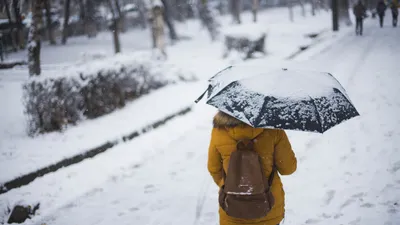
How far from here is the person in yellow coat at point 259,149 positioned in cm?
228

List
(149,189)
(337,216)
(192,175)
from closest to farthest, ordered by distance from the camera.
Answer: (337,216) < (149,189) < (192,175)

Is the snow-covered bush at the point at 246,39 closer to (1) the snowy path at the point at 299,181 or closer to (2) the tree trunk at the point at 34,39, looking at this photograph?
A: (1) the snowy path at the point at 299,181

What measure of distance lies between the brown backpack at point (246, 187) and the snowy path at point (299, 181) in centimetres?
207

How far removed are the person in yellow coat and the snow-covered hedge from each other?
18.8ft

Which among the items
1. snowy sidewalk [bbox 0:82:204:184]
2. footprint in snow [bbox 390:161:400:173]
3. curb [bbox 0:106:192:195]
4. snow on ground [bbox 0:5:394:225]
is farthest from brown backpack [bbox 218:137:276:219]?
snowy sidewalk [bbox 0:82:204:184]

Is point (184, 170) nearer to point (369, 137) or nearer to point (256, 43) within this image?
point (369, 137)

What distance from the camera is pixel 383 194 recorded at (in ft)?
14.3

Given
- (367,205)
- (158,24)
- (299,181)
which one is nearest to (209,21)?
(158,24)

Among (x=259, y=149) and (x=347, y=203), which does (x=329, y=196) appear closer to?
(x=347, y=203)

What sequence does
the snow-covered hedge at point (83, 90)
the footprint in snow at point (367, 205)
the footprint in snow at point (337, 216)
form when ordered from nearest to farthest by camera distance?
the footprint in snow at point (337, 216)
the footprint in snow at point (367, 205)
the snow-covered hedge at point (83, 90)

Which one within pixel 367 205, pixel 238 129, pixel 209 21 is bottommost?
pixel 367 205

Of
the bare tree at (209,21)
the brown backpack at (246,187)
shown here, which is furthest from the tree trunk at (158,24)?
the brown backpack at (246,187)

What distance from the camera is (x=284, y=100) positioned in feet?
7.51

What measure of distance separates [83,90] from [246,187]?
6.65m
